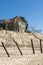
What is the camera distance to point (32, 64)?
18.2 metres

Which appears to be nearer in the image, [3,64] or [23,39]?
[3,64]

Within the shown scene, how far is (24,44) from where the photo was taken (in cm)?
4119

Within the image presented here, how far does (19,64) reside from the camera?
18094 mm

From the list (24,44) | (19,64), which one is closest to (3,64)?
(19,64)

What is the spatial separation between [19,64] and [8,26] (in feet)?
144

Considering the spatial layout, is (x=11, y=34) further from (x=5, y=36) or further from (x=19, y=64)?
(x=19, y=64)

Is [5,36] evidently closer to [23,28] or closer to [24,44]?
[24,44]

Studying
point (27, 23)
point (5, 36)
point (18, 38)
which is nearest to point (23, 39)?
point (18, 38)

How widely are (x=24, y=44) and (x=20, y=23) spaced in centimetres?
2235

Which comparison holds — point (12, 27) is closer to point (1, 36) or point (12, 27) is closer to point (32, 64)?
point (1, 36)

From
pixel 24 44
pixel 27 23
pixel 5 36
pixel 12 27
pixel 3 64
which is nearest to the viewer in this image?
pixel 3 64

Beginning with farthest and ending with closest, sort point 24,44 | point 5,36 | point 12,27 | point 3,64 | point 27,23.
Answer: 1. point 27,23
2. point 12,27
3. point 5,36
4. point 24,44
5. point 3,64

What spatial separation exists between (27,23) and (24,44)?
2430cm

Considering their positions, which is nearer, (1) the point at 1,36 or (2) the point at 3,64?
(2) the point at 3,64
